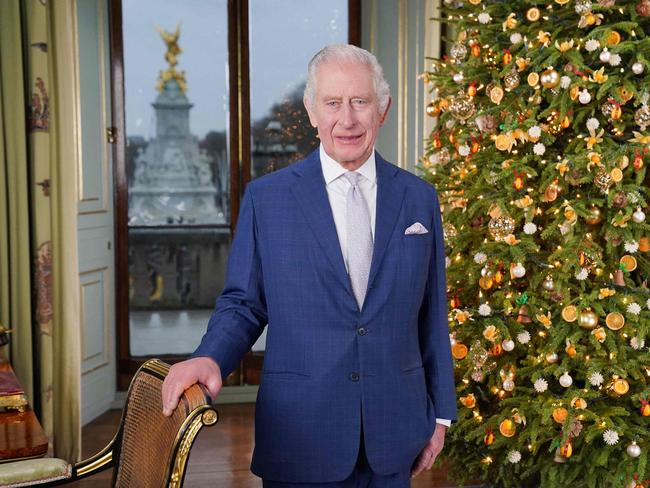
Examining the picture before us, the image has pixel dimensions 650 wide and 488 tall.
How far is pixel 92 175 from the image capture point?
15.6ft

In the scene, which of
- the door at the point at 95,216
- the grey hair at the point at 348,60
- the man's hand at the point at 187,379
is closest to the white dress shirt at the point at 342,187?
the grey hair at the point at 348,60

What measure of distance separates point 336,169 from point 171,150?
148 inches

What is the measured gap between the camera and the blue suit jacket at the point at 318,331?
5.06 feet

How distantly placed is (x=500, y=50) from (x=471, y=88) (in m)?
0.18

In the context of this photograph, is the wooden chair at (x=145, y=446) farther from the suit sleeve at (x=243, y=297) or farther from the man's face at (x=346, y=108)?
the man's face at (x=346, y=108)

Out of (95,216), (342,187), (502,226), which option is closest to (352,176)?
(342,187)

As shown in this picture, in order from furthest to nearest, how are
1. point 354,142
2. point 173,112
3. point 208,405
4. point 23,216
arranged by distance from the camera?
point 173,112
point 23,216
point 354,142
point 208,405

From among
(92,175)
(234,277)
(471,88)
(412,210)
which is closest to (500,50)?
(471,88)

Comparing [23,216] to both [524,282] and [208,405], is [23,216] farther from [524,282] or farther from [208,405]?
[208,405]

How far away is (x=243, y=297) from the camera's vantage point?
5.19 feet

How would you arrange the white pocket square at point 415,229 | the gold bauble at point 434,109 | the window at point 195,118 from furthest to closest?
1. the window at point 195,118
2. the gold bauble at point 434,109
3. the white pocket square at point 415,229

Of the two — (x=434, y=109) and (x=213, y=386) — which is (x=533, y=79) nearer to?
(x=434, y=109)

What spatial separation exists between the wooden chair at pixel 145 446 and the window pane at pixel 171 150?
144 inches

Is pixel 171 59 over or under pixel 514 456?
over
